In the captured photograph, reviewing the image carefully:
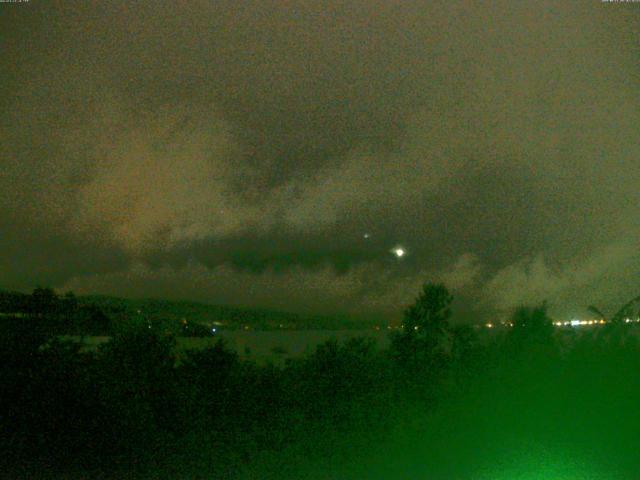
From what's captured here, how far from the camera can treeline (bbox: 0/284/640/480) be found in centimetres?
1006

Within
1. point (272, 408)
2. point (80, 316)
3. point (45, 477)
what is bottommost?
point (45, 477)

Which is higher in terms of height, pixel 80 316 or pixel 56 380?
pixel 80 316

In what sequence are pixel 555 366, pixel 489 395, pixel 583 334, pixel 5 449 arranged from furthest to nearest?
pixel 583 334
pixel 555 366
pixel 489 395
pixel 5 449

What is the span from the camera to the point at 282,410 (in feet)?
36.6

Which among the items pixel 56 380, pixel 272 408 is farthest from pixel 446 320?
pixel 56 380

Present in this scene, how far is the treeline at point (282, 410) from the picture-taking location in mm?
10062

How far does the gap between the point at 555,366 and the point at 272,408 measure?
19.5 ft

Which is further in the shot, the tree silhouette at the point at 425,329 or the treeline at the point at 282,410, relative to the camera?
the tree silhouette at the point at 425,329

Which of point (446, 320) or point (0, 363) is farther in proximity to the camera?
point (446, 320)

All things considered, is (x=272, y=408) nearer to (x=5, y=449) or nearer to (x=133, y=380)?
(x=133, y=380)

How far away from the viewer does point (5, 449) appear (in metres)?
9.91

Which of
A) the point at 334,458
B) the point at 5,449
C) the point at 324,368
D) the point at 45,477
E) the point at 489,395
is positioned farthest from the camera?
the point at 489,395

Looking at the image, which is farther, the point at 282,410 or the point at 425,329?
the point at 425,329

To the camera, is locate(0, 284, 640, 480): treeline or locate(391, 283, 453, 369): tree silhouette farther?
locate(391, 283, 453, 369): tree silhouette
